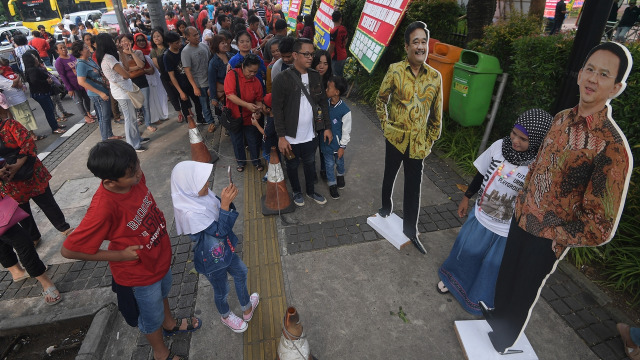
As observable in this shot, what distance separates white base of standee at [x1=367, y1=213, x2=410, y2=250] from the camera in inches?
148

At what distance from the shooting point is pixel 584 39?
3213 mm

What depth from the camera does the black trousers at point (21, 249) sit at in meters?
3.05

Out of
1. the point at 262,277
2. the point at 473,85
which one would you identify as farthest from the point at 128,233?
the point at 473,85

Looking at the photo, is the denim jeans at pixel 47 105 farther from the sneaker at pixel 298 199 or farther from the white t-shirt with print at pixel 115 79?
the sneaker at pixel 298 199

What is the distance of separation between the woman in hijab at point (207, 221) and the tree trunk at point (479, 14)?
239 inches

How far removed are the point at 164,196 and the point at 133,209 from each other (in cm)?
314

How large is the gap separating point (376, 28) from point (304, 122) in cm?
422

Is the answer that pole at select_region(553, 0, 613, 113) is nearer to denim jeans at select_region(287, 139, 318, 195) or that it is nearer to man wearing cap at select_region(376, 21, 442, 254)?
man wearing cap at select_region(376, 21, 442, 254)

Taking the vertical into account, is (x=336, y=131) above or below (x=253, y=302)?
above

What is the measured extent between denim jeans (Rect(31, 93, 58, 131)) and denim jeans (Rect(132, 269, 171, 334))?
23.4ft

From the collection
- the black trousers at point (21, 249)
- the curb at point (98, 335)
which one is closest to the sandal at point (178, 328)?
the curb at point (98, 335)

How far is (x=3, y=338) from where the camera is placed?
119 inches

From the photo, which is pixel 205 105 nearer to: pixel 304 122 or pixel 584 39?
pixel 304 122

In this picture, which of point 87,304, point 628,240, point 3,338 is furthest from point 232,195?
point 628,240
